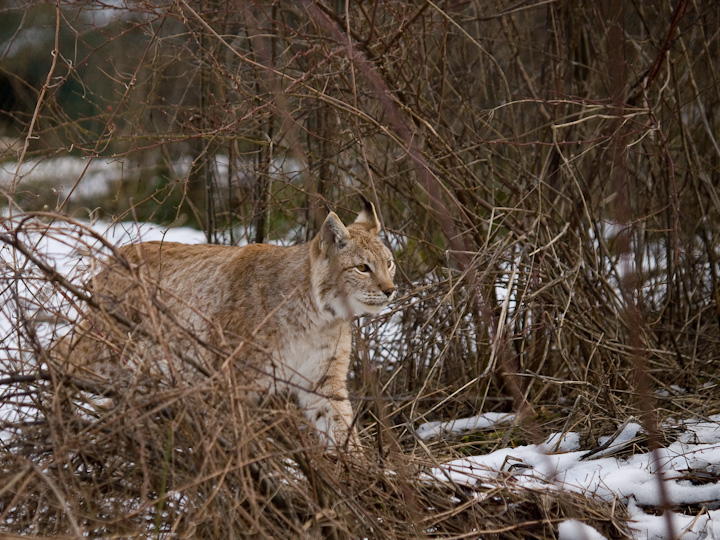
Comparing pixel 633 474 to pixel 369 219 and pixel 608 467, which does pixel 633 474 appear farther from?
pixel 369 219

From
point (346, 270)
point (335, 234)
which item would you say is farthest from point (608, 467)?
point (335, 234)

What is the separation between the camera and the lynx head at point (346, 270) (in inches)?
163

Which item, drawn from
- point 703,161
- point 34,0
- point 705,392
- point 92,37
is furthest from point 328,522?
point 92,37

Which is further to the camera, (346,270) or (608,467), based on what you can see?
(346,270)

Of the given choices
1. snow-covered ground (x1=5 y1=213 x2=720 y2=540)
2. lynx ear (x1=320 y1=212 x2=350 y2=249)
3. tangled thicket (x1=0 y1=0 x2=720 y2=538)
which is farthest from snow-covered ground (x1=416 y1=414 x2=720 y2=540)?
lynx ear (x1=320 y1=212 x2=350 y2=249)

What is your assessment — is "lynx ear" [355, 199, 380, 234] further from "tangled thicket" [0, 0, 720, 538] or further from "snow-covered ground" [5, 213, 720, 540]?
"snow-covered ground" [5, 213, 720, 540]

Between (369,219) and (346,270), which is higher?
(369,219)

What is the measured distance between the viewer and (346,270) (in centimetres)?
421

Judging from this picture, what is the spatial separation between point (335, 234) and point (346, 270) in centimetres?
20

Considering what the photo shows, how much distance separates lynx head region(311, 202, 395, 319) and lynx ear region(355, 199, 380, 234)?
0.18 metres

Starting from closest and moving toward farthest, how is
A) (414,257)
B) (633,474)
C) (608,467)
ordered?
1. (633,474)
2. (608,467)
3. (414,257)

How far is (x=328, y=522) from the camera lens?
2.62 m

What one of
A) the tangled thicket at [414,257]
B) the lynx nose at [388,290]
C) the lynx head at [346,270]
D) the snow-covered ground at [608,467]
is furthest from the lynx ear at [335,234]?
the snow-covered ground at [608,467]

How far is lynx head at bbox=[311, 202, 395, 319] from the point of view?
4148 mm
